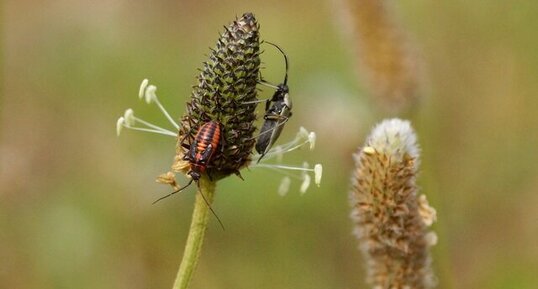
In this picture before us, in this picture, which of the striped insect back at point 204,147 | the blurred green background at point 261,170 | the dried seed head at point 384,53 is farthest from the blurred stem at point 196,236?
the dried seed head at point 384,53

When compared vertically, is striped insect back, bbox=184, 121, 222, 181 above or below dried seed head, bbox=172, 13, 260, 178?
below

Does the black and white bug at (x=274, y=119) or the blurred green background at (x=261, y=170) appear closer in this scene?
the black and white bug at (x=274, y=119)

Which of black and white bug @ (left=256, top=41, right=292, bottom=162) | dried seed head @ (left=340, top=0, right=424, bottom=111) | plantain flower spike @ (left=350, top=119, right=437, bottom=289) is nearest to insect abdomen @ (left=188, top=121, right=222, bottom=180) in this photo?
black and white bug @ (left=256, top=41, right=292, bottom=162)

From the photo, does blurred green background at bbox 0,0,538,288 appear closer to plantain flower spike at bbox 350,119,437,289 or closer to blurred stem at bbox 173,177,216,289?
plantain flower spike at bbox 350,119,437,289

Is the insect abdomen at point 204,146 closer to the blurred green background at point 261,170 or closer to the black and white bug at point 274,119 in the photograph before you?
the black and white bug at point 274,119

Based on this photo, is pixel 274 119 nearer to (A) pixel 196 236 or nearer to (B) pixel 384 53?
(A) pixel 196 236

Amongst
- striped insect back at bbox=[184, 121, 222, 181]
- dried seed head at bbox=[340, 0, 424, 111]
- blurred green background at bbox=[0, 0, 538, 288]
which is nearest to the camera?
striped insect back at bbox=[184, 121, 222, 181]
